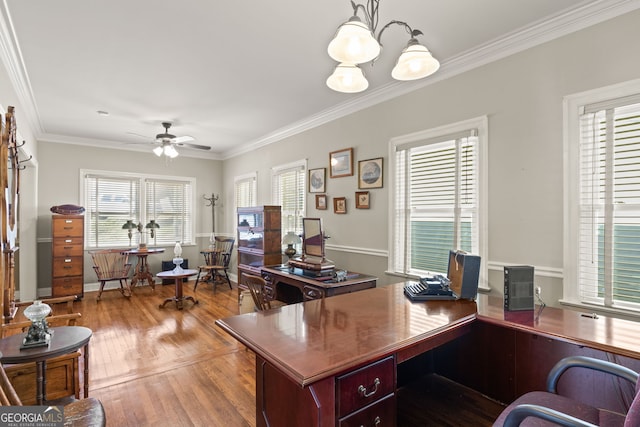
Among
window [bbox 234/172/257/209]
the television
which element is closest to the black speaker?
the television

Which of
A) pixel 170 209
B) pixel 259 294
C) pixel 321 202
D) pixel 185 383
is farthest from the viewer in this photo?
pixel 170 209

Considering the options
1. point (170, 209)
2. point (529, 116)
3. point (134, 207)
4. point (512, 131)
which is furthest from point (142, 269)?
point (529, 116)

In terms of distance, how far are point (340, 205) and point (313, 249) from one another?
2.28 feet

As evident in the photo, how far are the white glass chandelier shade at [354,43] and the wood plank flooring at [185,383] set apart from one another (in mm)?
2332

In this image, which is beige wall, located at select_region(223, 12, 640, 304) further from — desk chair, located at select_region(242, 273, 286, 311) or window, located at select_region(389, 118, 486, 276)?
desk chair, located at select_region(242, 273, 286, 311)

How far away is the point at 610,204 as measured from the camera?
213 cm

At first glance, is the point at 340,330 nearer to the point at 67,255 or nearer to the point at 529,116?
the point at 529,116

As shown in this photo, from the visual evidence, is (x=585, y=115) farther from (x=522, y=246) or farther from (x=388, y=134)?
(x=388, y=134)

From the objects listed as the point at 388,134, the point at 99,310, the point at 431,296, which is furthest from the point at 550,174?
the point at 99,310

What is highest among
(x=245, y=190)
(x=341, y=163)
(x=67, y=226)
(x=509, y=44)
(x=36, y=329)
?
(x=509, y=44)

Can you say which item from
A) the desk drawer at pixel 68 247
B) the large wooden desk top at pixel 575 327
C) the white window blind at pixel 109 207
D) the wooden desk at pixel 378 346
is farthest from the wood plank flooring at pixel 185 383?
the white window blind at pixel 109 207

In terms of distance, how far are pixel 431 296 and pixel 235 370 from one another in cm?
190

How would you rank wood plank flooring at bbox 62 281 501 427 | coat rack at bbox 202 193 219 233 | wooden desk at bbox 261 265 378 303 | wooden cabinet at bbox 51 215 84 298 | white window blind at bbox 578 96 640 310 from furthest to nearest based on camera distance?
coat rack at bbox 202 193 219 233 < wooden cabinet at bbox 51 215 84 298 < wooden desk at bbox 261 265 378 303 < wood plank flooring at bbox 62 281 501 427 < white window blind at bbox 578 96 640 310

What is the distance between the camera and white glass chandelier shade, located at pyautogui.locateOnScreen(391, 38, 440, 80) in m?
1.67
